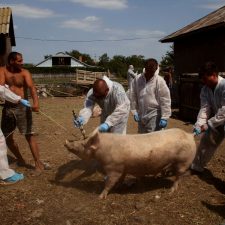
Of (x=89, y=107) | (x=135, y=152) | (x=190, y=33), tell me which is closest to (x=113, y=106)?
(x=89, y=107)

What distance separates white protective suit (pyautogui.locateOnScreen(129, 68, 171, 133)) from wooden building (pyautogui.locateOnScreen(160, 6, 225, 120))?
533 cm

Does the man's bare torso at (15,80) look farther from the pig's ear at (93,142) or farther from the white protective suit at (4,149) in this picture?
the pig's ear at (93,142)

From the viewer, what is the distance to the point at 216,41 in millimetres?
15867

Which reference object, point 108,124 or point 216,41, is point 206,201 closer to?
point 108,124

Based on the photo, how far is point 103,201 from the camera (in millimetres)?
5641

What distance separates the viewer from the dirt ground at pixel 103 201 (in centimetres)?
506

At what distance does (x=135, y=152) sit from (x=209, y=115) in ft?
5.29

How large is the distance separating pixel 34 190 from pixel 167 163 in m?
2.04

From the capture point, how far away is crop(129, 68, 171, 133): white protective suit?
655cm

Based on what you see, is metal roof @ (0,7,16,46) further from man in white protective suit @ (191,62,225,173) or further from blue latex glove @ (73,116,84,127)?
man in white protective suit @ (191,62,225,173)

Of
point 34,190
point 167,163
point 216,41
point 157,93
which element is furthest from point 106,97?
point 216,41

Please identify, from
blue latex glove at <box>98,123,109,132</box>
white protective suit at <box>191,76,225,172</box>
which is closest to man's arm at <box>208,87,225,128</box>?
white protective suit at <box>191,76,225,172</box>

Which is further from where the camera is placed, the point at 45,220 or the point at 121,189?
the point at 121,189

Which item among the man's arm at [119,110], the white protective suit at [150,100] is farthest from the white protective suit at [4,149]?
the white protective suit at [150,100]
